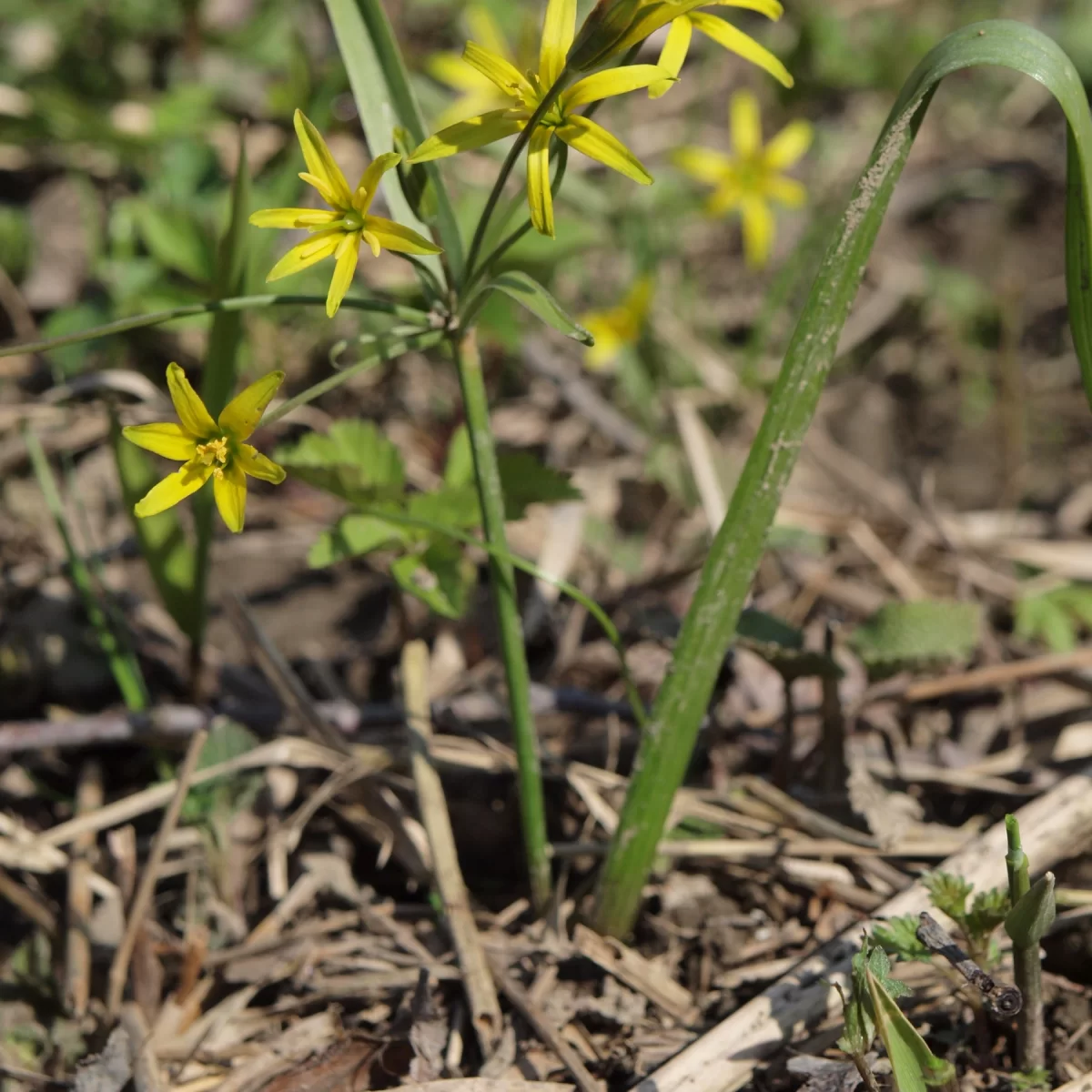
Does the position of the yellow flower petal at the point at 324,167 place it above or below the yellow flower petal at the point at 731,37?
below

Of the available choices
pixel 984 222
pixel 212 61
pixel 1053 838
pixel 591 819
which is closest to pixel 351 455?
pixel 591 819

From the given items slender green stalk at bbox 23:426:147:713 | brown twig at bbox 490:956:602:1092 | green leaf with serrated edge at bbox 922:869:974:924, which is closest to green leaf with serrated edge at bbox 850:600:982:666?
green leaf with serrated edge at bbox 922:869:974:924

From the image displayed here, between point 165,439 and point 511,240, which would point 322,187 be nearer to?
point 511,240

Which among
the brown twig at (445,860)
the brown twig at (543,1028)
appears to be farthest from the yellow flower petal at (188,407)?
the brown twig at (543,1028)

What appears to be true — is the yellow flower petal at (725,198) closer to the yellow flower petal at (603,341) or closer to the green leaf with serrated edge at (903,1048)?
the yellow flower petal at (603,341)

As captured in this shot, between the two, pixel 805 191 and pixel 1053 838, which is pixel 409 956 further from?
pixel 805 191

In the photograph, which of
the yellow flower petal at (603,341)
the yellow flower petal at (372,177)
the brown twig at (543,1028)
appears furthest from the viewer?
the yellow flower petal at (603,341)
